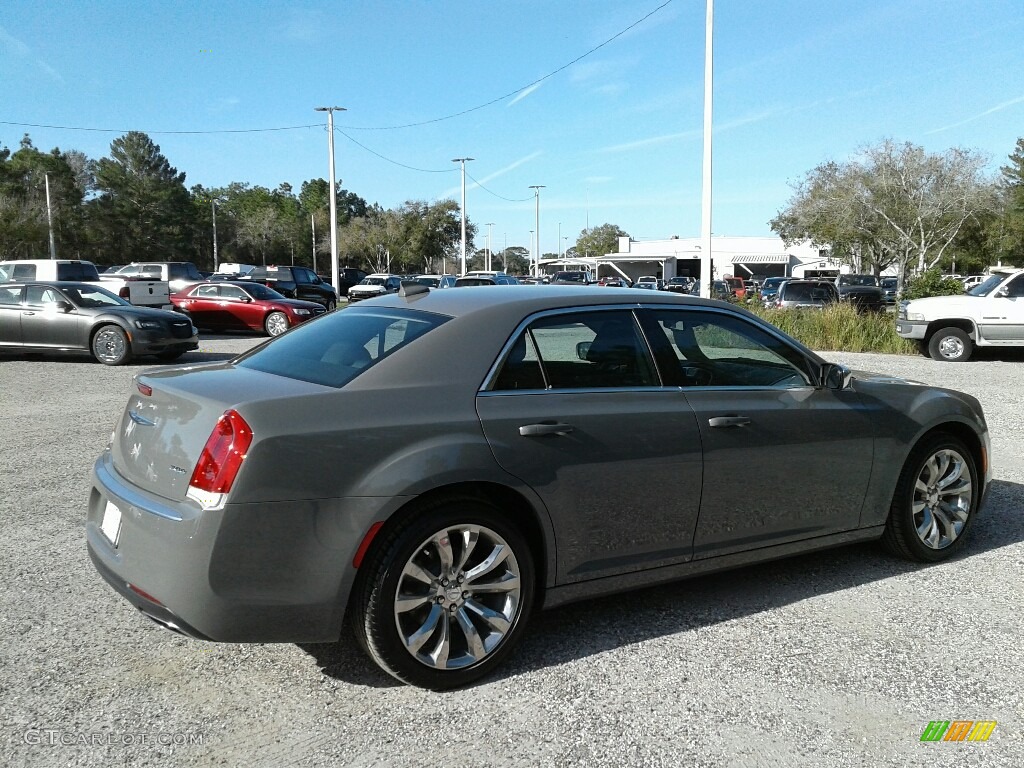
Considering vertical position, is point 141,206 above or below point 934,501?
above

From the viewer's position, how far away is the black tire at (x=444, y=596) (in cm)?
326

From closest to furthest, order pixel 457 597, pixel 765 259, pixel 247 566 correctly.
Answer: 1. pixel 247 566
2. pixel 457 597
3. pixel 765 259

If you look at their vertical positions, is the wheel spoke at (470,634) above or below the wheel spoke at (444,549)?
below

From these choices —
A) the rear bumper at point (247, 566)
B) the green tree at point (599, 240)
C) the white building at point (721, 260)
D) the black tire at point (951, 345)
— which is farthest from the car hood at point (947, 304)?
the green tree at point (599, 240)

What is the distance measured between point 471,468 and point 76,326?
1364 centimetres

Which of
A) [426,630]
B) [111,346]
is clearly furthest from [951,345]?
[426,630]

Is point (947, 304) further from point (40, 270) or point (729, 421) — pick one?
point (40, 270)

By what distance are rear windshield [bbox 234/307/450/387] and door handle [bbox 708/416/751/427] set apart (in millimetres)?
1314

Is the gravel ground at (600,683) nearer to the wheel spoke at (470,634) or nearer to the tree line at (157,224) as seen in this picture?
the wheel spoke at (470,634)

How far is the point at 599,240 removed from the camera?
142250 millimetres

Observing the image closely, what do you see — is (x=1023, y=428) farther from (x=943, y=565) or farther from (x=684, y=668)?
(x=684, y=668)

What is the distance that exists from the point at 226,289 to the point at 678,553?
20725mm

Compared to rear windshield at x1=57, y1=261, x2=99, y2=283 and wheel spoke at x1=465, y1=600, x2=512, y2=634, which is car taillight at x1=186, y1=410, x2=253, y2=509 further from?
rear windshield at x1=57, y1=261, x2=99, y2=283

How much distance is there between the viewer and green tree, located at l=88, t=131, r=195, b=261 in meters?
72.9
